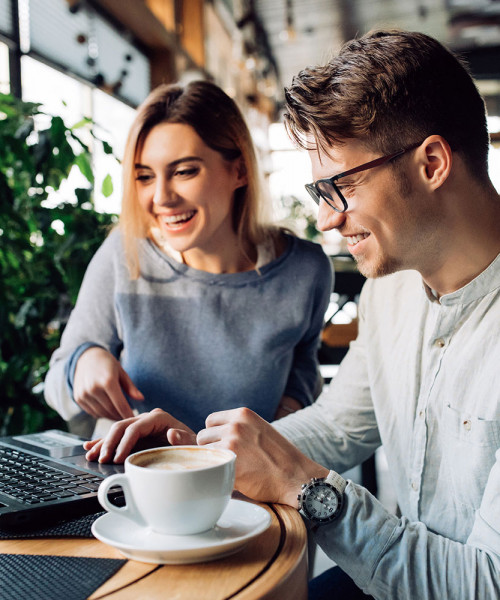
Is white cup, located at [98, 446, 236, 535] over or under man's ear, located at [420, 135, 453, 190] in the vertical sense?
under

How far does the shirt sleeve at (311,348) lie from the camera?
1.75 m

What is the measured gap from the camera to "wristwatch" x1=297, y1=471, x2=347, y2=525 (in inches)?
33.4

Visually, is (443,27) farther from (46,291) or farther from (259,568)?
(259,568)

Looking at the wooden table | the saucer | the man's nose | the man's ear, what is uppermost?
the man's ear

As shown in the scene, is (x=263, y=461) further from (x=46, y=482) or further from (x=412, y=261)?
(x=412, y=261)

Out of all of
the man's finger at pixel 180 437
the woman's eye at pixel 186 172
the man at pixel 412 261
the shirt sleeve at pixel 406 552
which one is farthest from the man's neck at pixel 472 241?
the woman's eye at pixel 186 172

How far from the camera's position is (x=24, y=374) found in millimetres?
2043

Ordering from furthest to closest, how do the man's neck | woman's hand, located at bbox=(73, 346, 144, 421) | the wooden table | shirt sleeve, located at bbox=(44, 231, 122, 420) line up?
shirt sleeve, located at bbox=(44, 231, 122, 420)
woman's hand, located at bbox=(73, 346, 144, 421)
the man's neck
the wooden table

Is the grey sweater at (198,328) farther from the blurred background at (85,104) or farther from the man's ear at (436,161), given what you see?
the man's ear at (436,161)

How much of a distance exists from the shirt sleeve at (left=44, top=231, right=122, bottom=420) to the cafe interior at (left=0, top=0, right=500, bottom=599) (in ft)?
0.54

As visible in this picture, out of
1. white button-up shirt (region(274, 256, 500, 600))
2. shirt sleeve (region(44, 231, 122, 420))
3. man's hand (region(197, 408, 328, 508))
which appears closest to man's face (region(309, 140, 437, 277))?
white button-up shirt (region(274, 256, 500, 600))

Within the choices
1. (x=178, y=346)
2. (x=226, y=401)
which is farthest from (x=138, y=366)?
(x=226, y=401)

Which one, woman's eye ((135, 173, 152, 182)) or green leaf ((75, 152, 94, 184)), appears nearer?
woman's eye ((135, 173, 152, 182))

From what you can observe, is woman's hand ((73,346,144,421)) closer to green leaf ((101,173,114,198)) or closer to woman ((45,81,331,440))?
woman ((45,81,331,440))
